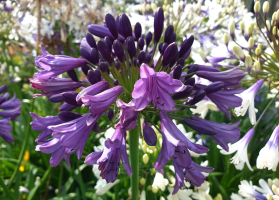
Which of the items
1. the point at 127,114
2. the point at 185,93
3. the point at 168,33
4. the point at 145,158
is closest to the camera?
the point at 127,114

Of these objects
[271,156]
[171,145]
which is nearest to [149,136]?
[171,145]

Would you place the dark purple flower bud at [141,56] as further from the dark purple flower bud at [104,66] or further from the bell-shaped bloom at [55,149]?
the bell-shaped bloom at [55,149]

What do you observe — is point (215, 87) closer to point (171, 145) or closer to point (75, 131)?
point (171, 145)

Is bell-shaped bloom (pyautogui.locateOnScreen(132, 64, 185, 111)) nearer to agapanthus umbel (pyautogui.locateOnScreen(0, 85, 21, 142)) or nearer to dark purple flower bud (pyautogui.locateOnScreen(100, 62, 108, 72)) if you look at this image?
dark purple flower bud (pyautogui.locateOnScreen(100, 62, 108, 72))

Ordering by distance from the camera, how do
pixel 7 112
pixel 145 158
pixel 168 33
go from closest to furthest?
pixel 168 33 < pixel 145 158 < pixel 7 112

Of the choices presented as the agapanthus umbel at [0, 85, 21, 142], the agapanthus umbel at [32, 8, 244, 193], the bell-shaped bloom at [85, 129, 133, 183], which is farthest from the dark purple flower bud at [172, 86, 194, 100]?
the agapanthus umbel at [0, 85, 21, 142]
